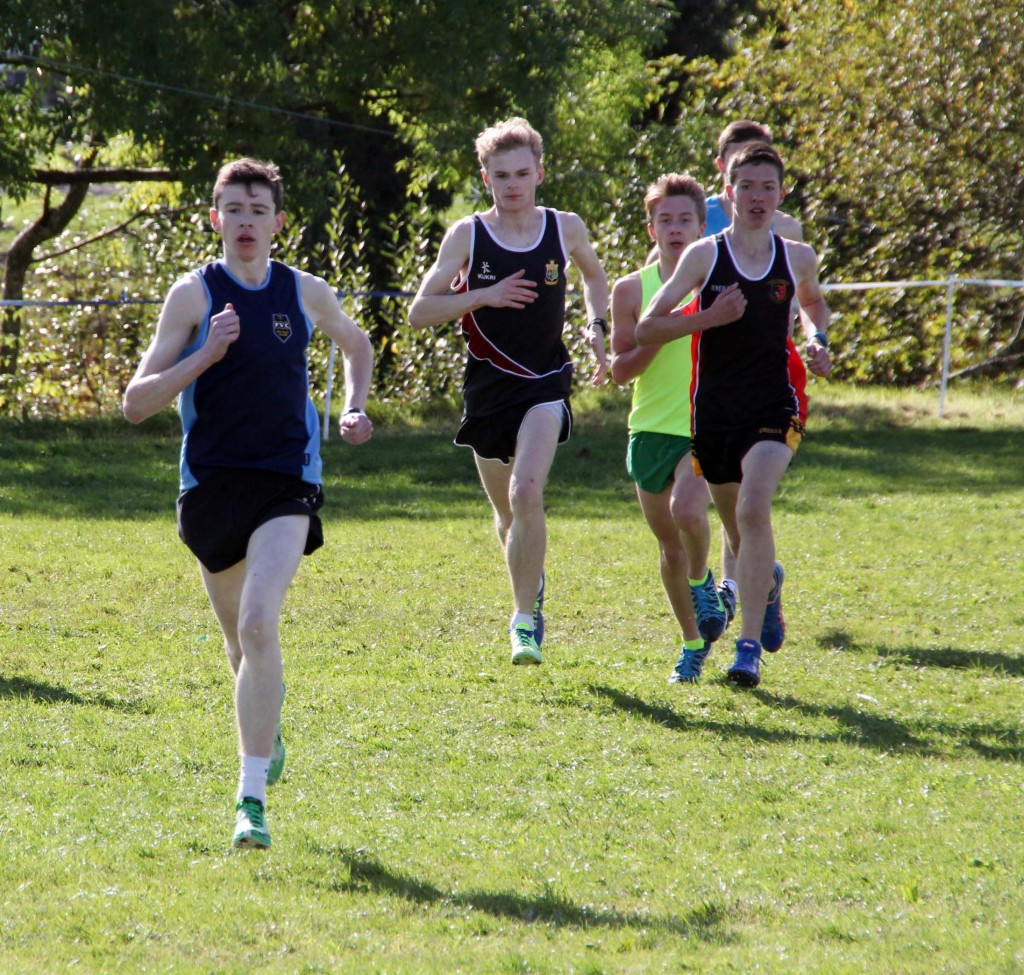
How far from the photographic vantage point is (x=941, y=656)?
7523mm

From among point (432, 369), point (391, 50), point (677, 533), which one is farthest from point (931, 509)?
point (391, 50)

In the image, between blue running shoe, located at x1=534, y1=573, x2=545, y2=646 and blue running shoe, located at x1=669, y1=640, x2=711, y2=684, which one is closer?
blue running shoe, located at x1=669, y1=640, x2=711, y2=684

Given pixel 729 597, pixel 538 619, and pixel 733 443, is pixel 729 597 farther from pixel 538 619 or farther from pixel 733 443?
pixel 733 443

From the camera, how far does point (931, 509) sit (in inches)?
477

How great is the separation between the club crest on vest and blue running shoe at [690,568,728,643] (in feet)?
9.07

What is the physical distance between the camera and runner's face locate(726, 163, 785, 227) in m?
6.45

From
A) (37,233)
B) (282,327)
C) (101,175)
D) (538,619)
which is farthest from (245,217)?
(37,233)

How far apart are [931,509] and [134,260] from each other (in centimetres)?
1188

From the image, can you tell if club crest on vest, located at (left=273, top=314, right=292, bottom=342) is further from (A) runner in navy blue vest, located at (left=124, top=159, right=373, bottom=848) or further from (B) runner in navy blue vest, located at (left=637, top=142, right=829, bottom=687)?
(B) runner in navy blue vest, located at (left=637, top=142, right=829, bottom=687)

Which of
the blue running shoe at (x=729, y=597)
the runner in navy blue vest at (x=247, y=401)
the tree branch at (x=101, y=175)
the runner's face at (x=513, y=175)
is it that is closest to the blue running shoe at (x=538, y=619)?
the blue running shoe at (x=729, y=597)

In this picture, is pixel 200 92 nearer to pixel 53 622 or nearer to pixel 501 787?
pixel 53 622

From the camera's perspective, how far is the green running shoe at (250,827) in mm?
4492

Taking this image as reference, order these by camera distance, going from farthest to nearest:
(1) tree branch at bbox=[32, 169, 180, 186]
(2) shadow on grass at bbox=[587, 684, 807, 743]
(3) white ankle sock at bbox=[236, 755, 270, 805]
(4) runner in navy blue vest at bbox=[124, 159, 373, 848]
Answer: (1) tree branch at bbox=[32, 169, 180, 186]
(2) shadow on grass at bbox=[587, 684, 807, 743]
(4) runner in navy blue vest at bbox=[124, 159, 373, 848]
(3) white ankle sock at bbox=[236, 755, 270, 805]

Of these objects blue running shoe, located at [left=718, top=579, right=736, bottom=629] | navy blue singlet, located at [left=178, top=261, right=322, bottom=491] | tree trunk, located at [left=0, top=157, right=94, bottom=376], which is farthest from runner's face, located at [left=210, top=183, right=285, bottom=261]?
tree trunk, located at [left=0, top=157, right=94, bottom=376]
